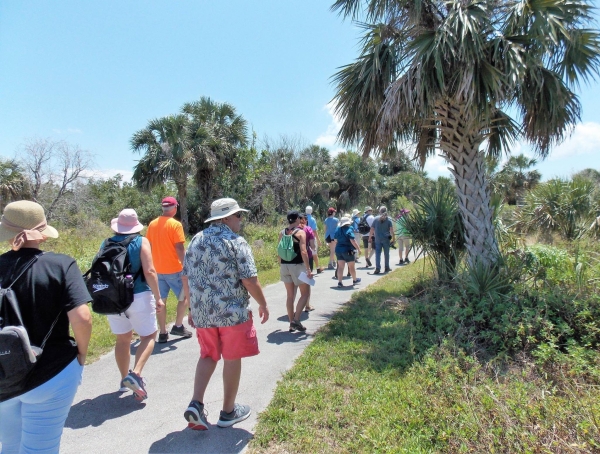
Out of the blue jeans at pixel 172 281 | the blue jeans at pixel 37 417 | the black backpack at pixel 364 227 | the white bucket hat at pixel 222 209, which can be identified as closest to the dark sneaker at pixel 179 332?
the blue jeans at pixel 172 281

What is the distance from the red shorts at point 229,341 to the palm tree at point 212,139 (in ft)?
57.9

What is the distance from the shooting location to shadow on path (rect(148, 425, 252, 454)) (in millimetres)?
2959

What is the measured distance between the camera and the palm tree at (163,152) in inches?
747


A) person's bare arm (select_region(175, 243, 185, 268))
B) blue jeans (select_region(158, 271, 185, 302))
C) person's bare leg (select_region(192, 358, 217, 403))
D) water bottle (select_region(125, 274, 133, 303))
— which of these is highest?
person's bare arm (select_region(175, 243, 185, 268))

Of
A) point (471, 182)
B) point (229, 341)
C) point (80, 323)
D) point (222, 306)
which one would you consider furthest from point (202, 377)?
point (471, 182)

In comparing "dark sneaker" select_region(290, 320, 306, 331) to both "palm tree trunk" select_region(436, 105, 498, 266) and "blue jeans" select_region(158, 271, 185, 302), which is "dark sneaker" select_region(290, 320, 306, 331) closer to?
"blue jeans" select_region(158, 271, 185, 302)

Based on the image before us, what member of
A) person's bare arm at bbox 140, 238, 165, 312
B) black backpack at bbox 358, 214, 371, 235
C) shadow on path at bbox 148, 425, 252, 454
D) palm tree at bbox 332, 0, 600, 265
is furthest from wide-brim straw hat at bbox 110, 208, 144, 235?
black backpack at bbox 358, 214, 371, 235

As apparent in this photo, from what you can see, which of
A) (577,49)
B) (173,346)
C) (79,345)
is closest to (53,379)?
(79,345)

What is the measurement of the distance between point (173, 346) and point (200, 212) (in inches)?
738

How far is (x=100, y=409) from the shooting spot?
143 inches

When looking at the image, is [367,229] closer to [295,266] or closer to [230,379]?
[295,266]

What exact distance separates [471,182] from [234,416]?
5.24 m

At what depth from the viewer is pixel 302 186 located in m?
26.4

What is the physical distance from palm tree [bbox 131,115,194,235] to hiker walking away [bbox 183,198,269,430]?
16.9m
